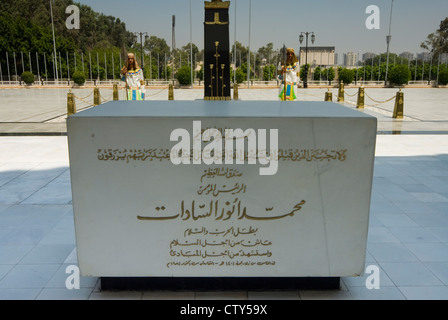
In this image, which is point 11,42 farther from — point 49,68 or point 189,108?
point 189,108

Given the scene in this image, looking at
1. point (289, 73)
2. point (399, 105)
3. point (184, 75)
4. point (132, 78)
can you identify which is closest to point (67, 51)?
point (184, 75)

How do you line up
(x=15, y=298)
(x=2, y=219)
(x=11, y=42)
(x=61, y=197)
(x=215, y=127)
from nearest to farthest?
1. (x=215, y=127)
2. (x=15, y=298)
3. (x=2, y=219)
4. (x=61, y=197)
5. (x=11, y=42)

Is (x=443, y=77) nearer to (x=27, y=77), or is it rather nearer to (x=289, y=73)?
(x=289, y=73)

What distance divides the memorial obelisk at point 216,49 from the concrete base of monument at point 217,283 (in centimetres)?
942

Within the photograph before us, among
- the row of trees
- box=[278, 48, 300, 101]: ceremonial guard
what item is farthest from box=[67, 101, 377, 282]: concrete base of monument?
the row of trees

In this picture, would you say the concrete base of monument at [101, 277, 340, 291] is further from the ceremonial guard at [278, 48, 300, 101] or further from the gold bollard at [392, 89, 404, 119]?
the gold bollard at [392, 89, 404, 119]

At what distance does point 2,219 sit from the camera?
4508mm

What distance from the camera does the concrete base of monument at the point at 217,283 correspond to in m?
3.04

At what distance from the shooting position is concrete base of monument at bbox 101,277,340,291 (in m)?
3.04

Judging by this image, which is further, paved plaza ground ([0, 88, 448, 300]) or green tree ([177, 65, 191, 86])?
green tree ([177, 65, 191, 86])

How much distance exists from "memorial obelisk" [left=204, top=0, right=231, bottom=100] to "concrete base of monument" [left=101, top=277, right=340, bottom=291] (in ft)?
30.9

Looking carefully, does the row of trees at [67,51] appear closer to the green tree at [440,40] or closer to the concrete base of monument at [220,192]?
the green tree at [440,40]
